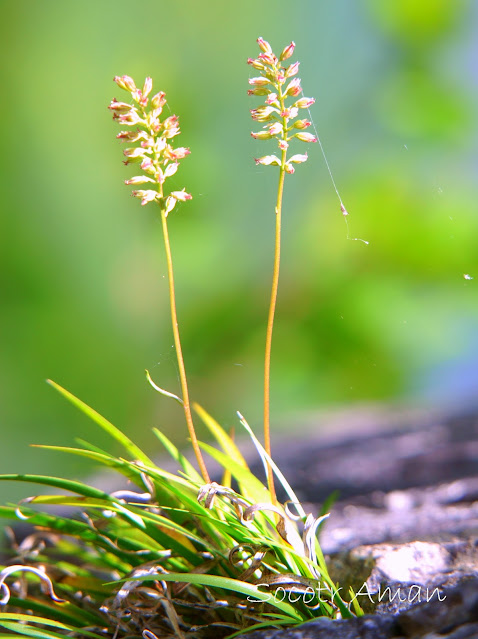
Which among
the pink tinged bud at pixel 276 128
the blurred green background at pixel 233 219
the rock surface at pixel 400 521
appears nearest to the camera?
the rock surface at pixel 400 521

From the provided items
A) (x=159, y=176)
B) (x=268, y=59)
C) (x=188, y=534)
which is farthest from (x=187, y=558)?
(x=268, y=59)

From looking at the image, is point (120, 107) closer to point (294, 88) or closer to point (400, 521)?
point (294, 88)

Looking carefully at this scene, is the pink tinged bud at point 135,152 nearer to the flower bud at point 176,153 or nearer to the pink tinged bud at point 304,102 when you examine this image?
the flower bud at point 176,153

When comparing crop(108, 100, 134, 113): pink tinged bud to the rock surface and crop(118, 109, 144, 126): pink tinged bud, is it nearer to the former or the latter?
crop(118, 109, 144, 126): pink tinged bud

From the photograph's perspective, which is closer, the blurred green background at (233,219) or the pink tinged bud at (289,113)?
the pink tinged bud at (289,113)

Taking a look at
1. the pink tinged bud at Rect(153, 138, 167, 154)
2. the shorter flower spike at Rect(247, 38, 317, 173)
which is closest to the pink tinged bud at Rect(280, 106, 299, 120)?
the shorter flower spike at Rect(247, 38, 317, 173)

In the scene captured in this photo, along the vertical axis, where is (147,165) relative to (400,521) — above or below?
above

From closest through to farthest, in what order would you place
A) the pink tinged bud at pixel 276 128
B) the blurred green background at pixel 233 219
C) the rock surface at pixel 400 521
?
the rock surface at pixel 400 521 → the pink tinged bud at pixel 276 128 → the blurred green background at pixel 233 219

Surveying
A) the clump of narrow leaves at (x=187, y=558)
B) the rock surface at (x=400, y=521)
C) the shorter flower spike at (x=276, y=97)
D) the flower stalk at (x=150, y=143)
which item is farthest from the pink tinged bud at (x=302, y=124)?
the rock surface at (x=400, y=521)
